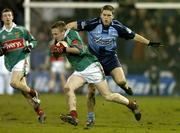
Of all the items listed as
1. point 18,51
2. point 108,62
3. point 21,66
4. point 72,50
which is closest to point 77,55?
point 72,50

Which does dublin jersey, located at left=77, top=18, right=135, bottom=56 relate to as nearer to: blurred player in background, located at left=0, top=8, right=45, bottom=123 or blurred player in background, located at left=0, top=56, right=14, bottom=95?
blurred player in background, located at left=0, top=8, right=45, bottom=123

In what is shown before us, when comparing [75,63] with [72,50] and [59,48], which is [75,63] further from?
[59,48]

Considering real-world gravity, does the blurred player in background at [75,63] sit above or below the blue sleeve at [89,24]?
below

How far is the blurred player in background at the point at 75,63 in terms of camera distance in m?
15.9

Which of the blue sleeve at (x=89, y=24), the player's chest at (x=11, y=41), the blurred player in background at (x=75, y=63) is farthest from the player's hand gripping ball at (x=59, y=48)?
the player's chest at (x=11, y=41)

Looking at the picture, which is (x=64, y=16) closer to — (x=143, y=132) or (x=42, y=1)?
(x=42, y=1)


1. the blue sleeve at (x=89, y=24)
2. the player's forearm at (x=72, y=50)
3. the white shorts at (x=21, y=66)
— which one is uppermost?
the blue sleeve at (x=89, y=24)

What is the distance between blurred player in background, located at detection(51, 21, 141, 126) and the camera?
15.9m

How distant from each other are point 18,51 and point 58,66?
13104 mm

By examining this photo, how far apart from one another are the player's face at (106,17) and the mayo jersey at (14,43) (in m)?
1.93

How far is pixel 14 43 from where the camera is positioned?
18328 millimetres

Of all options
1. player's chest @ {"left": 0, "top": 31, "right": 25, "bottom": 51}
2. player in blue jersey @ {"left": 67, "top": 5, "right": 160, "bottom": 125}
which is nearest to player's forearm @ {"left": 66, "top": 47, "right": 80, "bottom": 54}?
Result: player in blue jersey @ {"left": 67, "top": 5, "right": 160, "bottom": 125}

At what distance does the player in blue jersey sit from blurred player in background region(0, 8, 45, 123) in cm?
135

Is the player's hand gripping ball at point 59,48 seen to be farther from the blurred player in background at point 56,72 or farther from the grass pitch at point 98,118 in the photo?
the blurred player in background at point 56,72
